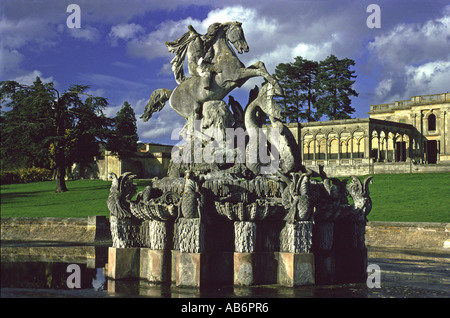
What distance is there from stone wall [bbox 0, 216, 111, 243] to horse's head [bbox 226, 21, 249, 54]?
32.1 ft

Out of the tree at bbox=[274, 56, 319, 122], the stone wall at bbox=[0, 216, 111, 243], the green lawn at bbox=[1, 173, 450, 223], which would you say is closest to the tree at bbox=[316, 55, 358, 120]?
the tree at bbox=[274, 56, 319, 122]

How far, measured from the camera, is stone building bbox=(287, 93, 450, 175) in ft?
199

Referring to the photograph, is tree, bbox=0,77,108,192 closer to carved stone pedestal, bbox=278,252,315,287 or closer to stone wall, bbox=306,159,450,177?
stone wall, bbox=306,159,450,177

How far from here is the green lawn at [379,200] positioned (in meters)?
25.1

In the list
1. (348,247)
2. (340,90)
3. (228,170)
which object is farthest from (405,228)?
(340,90)

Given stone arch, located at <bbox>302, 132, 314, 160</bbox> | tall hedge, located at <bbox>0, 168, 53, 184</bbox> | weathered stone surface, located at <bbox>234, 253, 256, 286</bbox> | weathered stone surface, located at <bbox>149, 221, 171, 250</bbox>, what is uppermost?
stone arch, located at <bbox>302, 132, 314, 160</bbox>

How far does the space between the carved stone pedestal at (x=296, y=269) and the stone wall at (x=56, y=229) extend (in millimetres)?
11037

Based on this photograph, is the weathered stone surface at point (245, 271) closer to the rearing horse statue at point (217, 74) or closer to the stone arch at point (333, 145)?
the rearing horse statue at point (217, 74)

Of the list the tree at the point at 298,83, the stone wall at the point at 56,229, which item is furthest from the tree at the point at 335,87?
the stone wall at the point at 56,229

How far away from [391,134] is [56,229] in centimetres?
5832
